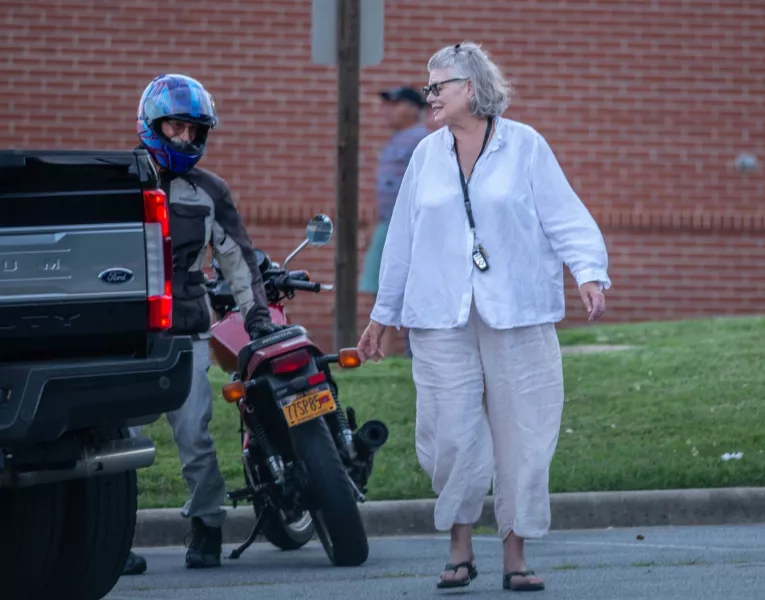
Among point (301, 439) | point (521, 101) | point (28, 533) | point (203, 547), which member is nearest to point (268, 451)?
point (301, 439)

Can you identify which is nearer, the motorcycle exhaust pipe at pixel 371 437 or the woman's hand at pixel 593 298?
the woman's hand at pixel 593 298

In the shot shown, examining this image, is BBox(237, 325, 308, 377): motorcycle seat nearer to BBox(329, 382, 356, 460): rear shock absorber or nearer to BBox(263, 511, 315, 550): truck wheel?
BBox(329, 382, 356, 460): rear shock absorber

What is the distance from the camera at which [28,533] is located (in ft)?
19.7

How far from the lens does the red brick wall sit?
1577 cm

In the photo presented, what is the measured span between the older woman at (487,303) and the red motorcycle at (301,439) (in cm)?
72

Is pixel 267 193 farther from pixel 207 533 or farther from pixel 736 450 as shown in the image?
pixel 207 533

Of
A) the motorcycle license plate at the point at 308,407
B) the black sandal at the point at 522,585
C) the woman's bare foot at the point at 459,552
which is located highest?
the motorcycle license plate at the point at 308,407

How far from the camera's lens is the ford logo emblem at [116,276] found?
18.1 ft

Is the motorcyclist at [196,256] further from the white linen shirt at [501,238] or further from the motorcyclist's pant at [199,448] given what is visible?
the white linen shirt at [501,238]

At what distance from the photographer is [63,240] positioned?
17.9ft

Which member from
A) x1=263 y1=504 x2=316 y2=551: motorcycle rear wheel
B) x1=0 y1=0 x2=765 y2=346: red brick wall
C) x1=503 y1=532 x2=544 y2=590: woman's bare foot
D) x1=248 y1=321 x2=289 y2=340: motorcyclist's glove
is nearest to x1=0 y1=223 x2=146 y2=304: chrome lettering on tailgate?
x1=503 y1=532 x2=544 y2=590: woman's bare foot

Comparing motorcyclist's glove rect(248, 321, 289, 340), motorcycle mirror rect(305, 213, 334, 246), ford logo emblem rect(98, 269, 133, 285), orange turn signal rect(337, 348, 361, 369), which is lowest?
orange turn signal rect(337, 348, 361, 369)

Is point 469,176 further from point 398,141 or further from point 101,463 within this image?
point 398,141

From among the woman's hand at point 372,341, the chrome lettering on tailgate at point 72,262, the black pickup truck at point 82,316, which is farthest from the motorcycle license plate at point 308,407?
the chrome lettering on tailgate at point 72,262
